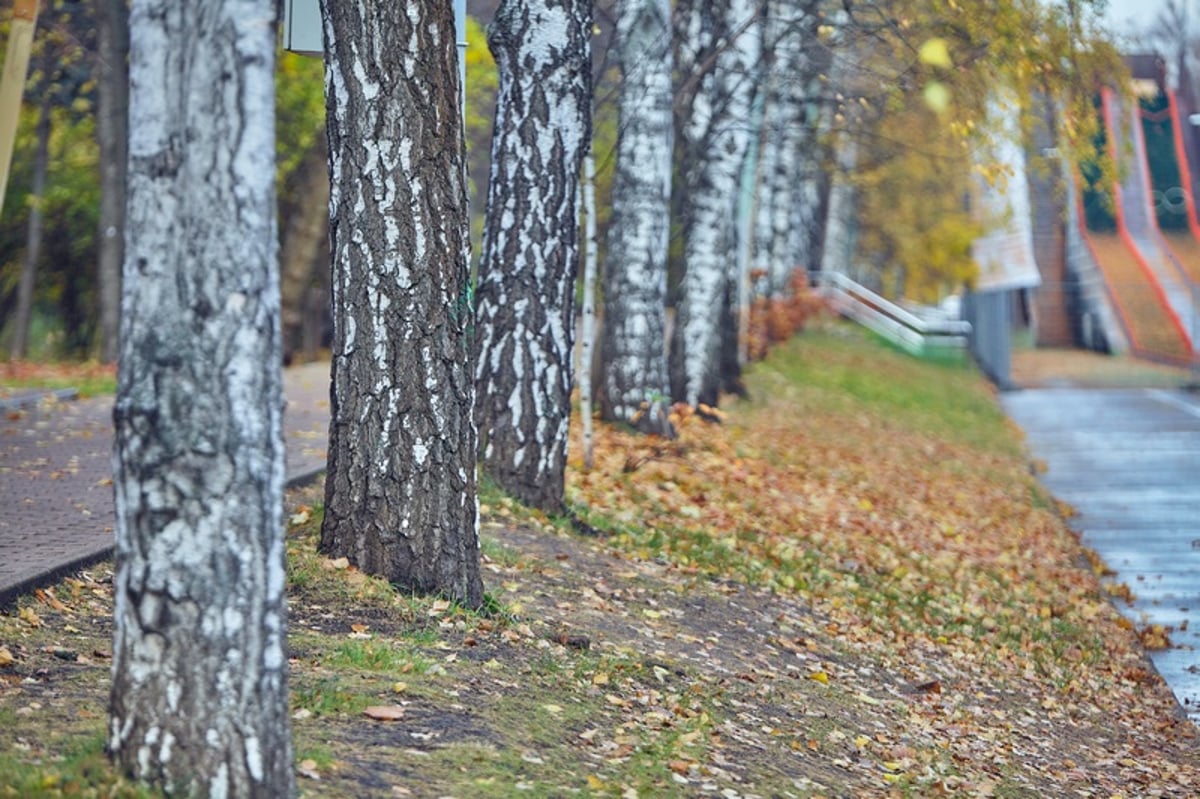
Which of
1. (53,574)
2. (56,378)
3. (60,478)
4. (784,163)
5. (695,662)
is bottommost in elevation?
(695,662)

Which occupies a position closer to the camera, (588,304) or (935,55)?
(588,304)

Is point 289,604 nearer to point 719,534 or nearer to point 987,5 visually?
point 719,534

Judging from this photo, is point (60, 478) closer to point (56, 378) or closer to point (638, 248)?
point (638, 248)

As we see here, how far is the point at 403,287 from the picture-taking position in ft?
23.5

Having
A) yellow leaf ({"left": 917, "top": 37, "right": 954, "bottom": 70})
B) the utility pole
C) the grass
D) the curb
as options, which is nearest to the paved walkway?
the curb

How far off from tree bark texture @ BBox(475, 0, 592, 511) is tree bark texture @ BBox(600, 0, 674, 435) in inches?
167

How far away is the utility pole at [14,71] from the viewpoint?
1041 cm

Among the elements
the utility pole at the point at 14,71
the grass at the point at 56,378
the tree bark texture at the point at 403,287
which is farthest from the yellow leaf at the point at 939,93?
the grass at the point at 56,378

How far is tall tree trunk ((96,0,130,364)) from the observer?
2002 cm

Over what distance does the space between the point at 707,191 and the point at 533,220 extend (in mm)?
6817

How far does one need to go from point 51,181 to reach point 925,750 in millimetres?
22814

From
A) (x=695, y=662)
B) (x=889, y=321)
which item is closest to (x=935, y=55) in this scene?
(x=695, y=662)

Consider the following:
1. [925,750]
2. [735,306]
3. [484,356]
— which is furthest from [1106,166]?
[925,750]

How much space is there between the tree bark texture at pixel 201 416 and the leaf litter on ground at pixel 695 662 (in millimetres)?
354
